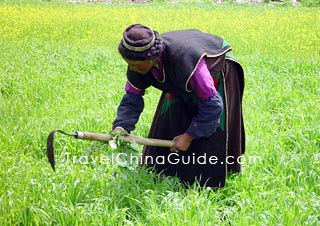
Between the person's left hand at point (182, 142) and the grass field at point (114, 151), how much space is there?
10.7 inches

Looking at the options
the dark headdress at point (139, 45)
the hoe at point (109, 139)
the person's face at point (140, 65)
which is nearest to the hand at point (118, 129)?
the hoe at point (109, 139)

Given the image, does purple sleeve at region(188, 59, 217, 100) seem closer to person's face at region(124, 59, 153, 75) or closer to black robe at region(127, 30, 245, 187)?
black robe at region(127, 30, 245, 187)

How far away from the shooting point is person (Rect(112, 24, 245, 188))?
3.31 metres

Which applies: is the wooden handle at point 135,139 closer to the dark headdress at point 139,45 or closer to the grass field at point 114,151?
the grass field at point 114,151

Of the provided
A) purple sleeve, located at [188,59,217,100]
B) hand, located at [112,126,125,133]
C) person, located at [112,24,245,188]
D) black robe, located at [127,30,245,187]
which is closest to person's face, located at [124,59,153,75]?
person, located at [112,24,245,188]

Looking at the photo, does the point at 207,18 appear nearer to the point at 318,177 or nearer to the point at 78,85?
the point at 78,85

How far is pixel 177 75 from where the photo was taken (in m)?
3.37

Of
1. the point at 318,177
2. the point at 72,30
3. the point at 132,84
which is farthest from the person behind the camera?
the point at 72,30

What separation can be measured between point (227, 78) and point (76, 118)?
1883 mm

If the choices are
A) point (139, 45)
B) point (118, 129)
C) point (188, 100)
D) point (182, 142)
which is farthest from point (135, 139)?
point (139, 45)

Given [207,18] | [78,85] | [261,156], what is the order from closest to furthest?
[261,156]
[78,85]
[207,18]

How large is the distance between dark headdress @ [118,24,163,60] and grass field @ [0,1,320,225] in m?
0.83

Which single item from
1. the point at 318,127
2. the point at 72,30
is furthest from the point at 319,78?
the point at 72,30

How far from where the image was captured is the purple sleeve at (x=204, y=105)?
3340 millimetres
